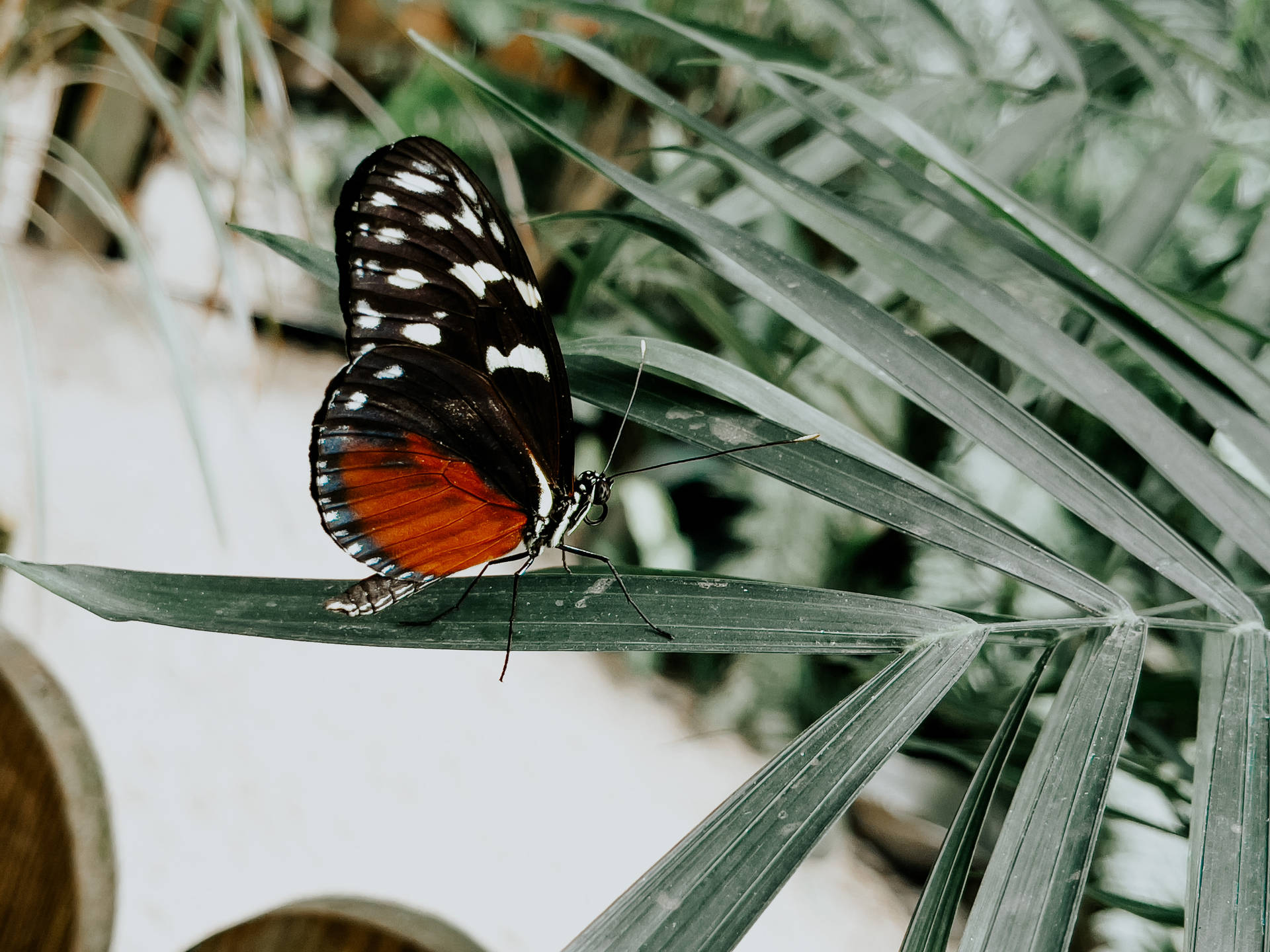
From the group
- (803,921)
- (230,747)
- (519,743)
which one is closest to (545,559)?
(519,743)

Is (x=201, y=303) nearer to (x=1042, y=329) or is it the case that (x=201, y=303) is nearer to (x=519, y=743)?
(x=519, y=743)

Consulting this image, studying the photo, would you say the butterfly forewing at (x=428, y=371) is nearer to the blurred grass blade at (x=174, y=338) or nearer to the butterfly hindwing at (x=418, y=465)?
the butterfly hindwing at (x=418, y=465)

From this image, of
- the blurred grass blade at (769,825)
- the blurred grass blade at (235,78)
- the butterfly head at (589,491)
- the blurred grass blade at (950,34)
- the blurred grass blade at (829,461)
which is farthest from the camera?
the blurred grass blade at (235,78)

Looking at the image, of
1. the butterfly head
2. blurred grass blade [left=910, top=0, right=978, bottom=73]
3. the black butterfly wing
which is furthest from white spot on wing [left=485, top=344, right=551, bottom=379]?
blurred grass blade [left=910, top=0, right=978, bottom=73]

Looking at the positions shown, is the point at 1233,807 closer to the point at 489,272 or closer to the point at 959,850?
the point at 959,850

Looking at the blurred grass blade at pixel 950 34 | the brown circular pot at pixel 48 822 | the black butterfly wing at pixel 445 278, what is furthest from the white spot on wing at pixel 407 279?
the blurred grass blade at pixel 950 34

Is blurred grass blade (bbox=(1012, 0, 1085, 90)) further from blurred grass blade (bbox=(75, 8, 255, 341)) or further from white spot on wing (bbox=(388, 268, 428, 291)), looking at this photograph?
blurred grass blade (bbox=(75, 8, 255, 341))
